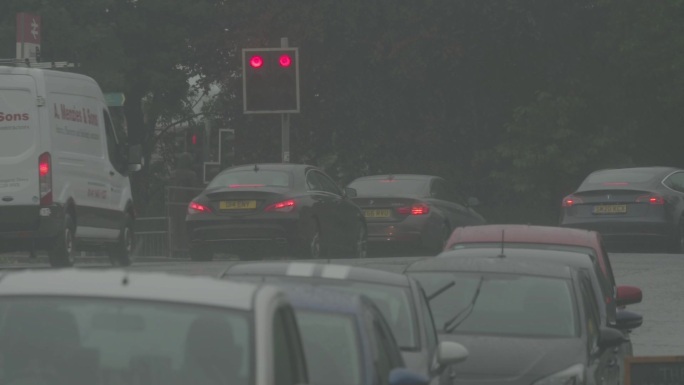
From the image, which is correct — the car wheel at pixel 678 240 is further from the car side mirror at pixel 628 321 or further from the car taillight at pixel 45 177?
the car side mirror at pixel 628 321

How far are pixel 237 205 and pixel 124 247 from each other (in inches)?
63.2

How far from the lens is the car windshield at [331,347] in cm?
756

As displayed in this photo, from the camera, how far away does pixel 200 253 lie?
25.2 metres

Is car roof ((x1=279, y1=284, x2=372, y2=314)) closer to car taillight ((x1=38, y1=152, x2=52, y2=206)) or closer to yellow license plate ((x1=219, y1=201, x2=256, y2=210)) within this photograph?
car taillight ((x1=38, y1=152, x2=52, y2=206))

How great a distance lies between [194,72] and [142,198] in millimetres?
4271

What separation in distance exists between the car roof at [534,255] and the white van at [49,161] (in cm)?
848

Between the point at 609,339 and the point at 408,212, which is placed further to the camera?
the point at 408,212

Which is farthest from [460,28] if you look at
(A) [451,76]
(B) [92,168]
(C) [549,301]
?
(C) [549,301]

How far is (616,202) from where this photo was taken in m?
30.3

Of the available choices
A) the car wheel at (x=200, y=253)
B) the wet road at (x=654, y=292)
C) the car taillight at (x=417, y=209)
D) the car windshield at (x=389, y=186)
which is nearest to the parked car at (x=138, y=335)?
the wet road at (x=654, y=292)

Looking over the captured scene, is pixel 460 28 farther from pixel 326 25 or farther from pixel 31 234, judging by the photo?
pixel 31 234

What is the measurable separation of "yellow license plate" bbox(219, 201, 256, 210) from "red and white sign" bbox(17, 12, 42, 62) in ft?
10.6

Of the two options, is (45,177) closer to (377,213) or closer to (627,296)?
(627,296)

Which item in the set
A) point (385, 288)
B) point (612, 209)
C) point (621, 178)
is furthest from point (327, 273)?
point (621, 178)
